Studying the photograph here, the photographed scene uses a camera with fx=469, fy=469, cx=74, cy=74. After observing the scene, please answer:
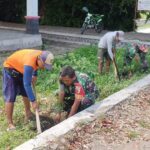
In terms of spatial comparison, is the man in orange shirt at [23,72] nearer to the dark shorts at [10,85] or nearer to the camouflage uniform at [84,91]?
the dark shorts at [10,85]

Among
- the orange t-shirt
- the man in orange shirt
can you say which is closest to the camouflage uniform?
the man in orange shirt

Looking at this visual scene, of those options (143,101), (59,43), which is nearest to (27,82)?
(143,101)

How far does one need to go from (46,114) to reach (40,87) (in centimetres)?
183

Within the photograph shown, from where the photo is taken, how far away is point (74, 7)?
1959 centimetres

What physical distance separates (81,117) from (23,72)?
37.4 inches

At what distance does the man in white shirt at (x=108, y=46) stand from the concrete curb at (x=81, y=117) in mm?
1192

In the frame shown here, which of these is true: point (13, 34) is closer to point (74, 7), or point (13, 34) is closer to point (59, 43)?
point (59, 43)

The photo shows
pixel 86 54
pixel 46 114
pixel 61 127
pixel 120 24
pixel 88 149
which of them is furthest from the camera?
pixel 120 24

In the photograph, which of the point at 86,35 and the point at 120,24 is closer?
the point at 86,35

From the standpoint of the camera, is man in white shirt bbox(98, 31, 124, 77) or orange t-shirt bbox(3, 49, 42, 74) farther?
man in white shirt bbox(98, 31, 124, 77)

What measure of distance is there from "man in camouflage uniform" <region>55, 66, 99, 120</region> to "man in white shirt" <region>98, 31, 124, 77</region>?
2651 millimetres

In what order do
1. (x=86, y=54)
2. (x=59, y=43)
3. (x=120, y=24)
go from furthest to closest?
(x=120, y=24)
(x=59, y=43)
(x=86, y=54)

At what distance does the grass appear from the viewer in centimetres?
591

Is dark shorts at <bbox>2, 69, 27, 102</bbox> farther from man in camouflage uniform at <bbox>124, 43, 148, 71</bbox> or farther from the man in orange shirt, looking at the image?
man in camouflage uniform at <bbox>124, 43, 148, 71</bbox>
